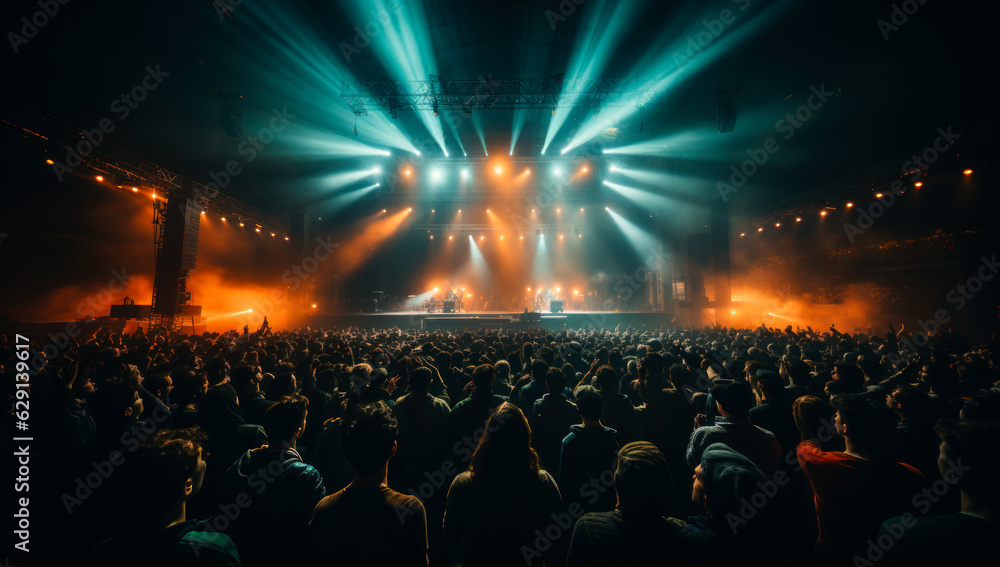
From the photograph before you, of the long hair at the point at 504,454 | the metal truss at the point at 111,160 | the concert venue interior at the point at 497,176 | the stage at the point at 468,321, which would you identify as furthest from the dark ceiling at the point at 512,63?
the long hair at the point at 504,454

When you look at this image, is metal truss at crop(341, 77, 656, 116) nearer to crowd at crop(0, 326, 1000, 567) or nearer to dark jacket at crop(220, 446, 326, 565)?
crowd at crop(0, 326, 1000, 567)

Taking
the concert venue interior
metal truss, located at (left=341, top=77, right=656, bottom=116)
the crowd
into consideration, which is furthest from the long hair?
metal truss, located at (left=341, top=77, right=656, bottom=116)

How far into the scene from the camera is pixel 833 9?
23.7 feet

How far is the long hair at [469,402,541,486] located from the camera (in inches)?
61.0

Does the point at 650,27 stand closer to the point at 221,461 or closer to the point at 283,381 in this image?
the point at 283,381

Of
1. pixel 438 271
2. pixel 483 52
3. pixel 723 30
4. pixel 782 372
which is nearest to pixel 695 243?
pixel 723 30

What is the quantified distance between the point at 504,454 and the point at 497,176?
686 inches

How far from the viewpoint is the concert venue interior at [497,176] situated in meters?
6.29

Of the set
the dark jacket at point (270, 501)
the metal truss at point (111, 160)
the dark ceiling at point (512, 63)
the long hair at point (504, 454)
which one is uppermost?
the dark ceiling at point (512, 63)

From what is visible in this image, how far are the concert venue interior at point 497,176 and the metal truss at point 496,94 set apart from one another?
0.31 ft

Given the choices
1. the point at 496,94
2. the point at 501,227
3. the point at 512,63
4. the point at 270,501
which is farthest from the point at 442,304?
the point at 270,501

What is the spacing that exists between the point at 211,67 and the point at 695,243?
19066 millimetres

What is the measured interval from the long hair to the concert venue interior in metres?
0.34

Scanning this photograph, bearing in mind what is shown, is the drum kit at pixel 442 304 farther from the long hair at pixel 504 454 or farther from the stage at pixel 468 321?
the long hair at pixel 504 454
